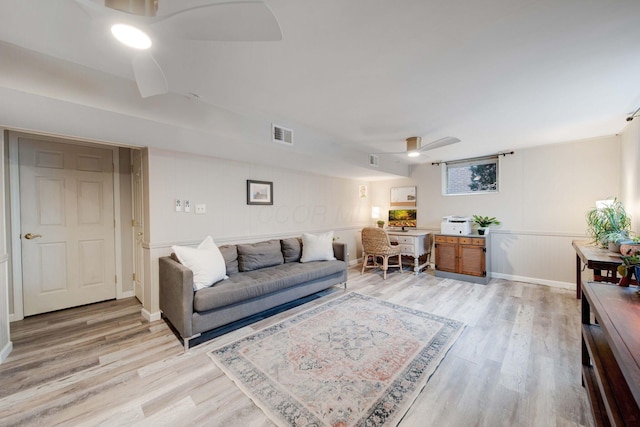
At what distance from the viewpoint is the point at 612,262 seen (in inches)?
84.4

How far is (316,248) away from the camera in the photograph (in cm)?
374

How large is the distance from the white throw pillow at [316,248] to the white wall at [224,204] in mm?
606

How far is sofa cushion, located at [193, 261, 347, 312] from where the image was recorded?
233cm

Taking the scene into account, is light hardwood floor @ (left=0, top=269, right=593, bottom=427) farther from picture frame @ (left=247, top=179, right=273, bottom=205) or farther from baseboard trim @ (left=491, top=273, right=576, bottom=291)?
picture frame @ (left=247, top=179, right=273, bottom=205)

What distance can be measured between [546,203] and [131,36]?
540cm

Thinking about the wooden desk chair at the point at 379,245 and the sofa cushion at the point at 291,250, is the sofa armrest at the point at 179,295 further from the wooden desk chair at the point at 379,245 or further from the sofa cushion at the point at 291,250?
the wooden desk chair at the point at 379,245

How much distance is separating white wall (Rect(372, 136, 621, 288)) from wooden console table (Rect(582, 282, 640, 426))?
113 inches

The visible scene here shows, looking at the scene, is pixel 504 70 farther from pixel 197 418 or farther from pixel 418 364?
pixel 197 418

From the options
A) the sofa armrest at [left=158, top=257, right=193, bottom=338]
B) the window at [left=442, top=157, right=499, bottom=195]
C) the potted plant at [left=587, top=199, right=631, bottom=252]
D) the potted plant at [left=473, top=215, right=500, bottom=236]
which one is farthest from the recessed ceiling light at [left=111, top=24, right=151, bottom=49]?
the window at [left=442, top=157, right=499, bottom=195]

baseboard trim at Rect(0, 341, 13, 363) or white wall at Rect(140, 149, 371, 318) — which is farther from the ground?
white wall at Rect(140, 149, 371, 318)

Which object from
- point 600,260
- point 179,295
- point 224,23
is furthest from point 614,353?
point 179,295

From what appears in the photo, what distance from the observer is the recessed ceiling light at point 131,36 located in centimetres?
107

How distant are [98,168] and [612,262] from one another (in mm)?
5752

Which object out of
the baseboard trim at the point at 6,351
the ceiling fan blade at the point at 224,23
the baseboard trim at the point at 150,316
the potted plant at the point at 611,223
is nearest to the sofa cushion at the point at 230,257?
the baseboard trim at the point at 150,316
